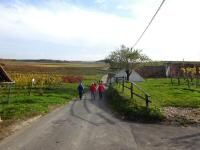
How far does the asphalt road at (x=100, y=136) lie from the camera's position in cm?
1357

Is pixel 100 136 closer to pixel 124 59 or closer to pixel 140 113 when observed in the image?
pixel 140 113

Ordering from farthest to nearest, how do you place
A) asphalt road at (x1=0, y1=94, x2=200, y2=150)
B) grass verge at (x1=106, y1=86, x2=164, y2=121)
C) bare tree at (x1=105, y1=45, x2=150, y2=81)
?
bare tree at (x1=105, y1=45, x2=150, y2=81), grass verge at (x1=106, y1=86, x2=164, y2=121), asphalt road at (x1=0, y1=94, x2=200, y2=150)

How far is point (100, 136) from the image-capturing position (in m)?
15.5

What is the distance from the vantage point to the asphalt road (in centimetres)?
1357

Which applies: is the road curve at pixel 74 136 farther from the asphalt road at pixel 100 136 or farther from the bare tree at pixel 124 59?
the bare tree at pixel 124 59

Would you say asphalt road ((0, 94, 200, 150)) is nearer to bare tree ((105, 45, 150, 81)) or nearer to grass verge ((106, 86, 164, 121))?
grass verge ((106, 86, 164, 121))

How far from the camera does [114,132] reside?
1650cm

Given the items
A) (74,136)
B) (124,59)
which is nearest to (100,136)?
(74,136)

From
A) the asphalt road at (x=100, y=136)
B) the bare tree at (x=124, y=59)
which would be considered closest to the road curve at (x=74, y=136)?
the asphalt road at (x=100, y=136)

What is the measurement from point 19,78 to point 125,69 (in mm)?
28048

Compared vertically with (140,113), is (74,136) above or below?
below

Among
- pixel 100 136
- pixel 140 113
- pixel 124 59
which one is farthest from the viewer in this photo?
pixel 124 59

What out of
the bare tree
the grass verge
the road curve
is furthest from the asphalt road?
the bare tree

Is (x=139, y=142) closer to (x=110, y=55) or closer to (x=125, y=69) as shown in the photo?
(x=125, y=69)
